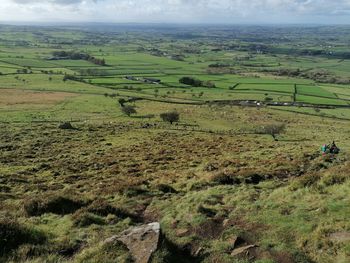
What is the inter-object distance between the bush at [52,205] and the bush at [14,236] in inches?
141

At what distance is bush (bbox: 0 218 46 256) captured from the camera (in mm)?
11625

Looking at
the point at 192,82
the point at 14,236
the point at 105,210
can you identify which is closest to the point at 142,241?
the point at 14,236

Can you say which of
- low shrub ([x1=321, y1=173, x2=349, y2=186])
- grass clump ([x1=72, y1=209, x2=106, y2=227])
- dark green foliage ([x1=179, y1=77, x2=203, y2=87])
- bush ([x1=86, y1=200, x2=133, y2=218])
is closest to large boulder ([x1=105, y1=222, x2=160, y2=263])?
grass clump ([x1=72, y1=209, x2=106, y2=227])

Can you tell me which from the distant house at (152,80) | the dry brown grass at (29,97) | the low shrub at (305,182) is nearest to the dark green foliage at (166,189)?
the low shrub at (305,182)

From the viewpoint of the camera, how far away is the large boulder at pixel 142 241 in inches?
428

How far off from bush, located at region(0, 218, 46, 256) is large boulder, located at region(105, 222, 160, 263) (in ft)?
9.04

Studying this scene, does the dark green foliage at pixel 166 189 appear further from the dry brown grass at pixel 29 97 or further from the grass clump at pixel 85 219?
the dry brown grass at pixel 29 97

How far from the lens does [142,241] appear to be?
11.6 m

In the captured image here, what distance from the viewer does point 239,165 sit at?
28.7m

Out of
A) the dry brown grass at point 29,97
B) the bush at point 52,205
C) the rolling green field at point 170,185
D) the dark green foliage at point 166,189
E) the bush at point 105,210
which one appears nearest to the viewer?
the rolling green field at point 170,185

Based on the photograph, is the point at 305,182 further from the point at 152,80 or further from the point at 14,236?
the point at 152,80

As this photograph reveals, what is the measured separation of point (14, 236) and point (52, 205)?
504cm

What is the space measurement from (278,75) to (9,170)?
Answer: 156m

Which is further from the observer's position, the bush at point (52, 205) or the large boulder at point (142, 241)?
the bush at point (52, 205)
